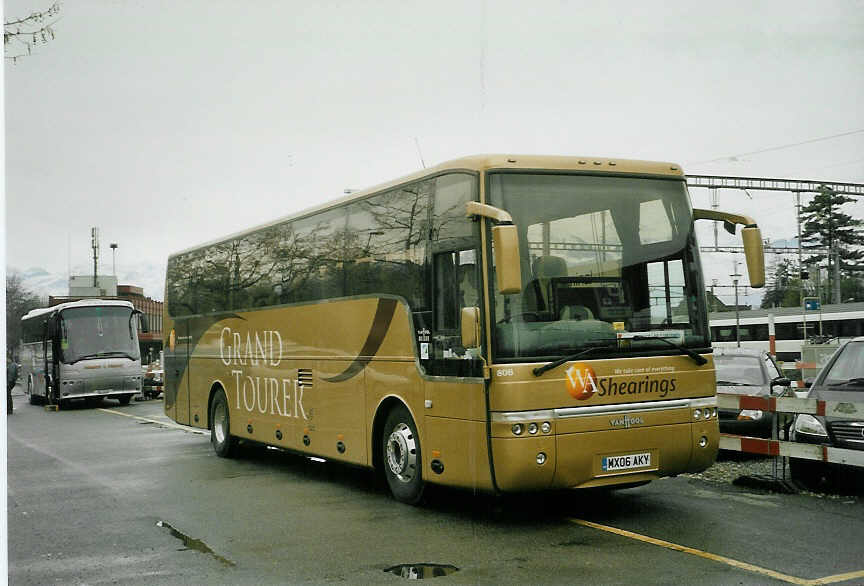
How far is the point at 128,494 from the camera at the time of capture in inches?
441

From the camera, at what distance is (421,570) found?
7.11 metres

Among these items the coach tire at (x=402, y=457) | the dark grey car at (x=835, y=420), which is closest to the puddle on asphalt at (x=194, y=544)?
the coach tire at (x=402, y=457)

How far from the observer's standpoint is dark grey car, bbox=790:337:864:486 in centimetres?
1005

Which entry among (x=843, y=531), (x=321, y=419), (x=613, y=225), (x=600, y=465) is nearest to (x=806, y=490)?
(x=843, y=531)

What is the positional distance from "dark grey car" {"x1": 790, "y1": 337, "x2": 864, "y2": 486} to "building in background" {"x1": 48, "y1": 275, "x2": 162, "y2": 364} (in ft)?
27.7

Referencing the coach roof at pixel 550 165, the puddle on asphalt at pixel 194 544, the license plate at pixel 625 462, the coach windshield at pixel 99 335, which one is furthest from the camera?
the coach windshield at pixel 99 335

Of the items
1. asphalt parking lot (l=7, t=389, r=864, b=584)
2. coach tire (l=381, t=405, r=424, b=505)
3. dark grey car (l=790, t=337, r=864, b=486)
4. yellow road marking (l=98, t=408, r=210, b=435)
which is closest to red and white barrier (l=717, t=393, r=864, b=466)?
dark grey car (l=790, t=337, r=864, b=486)

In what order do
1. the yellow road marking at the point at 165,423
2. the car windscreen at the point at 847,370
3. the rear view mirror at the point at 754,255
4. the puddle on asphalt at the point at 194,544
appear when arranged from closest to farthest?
1. the puddle on asphalt at the point at 194,544
2. the rear view mirror at the point at 754,255
3. the car windscreen at the point at 847,370
4. the yellow road marking at the point at 165,423

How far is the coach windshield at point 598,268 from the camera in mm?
8461

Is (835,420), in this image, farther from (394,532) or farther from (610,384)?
(394,532)

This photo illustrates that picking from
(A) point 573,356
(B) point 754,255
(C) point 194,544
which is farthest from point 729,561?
(C) point 194,544

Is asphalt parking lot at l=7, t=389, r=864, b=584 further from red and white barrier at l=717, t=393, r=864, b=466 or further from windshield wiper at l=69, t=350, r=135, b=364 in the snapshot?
windshield wiper at l=69, t=350, r=135, b=364

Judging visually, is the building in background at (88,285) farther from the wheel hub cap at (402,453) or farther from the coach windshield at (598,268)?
the coach windshield at (598,268)

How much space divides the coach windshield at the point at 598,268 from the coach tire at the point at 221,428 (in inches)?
307
